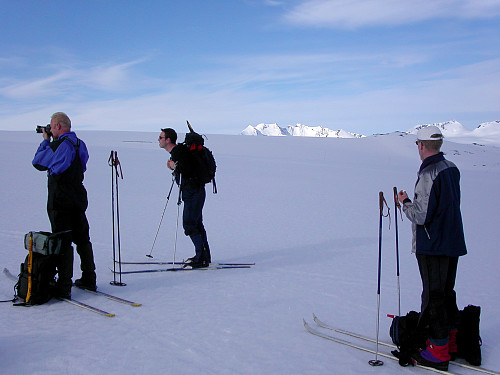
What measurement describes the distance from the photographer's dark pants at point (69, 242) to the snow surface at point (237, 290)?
27 cm

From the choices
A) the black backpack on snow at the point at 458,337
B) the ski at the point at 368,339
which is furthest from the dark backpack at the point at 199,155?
the black backpack on snow at the point at 458,337

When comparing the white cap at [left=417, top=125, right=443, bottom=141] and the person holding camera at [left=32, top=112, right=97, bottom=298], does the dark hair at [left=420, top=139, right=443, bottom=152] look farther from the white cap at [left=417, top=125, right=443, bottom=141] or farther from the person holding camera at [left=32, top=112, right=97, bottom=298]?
the person holding camera at [left=32, top=112, right=97, bottom=298]

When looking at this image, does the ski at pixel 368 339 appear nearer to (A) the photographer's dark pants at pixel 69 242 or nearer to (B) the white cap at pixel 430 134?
(B) the white cap at pixel 430 134

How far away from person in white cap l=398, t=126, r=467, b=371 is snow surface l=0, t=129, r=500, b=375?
0.31 metres

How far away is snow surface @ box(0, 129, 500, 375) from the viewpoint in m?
3.57

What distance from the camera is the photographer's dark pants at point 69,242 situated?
481 cm

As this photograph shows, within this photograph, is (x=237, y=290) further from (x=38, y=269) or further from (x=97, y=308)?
(x=38, y=269)

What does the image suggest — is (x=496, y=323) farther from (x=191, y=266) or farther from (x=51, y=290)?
(x=51, y=290)

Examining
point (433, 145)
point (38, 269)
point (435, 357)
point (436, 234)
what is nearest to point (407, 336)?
point (435, 357)

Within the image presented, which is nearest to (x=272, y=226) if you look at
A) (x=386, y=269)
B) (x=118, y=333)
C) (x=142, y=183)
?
(x=386, y=269)

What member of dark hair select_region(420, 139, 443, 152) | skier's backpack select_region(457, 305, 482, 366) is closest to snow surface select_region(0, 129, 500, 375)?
skier's backpack select_region(457, 305, 482, 366)

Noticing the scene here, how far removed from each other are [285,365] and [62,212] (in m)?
→ 2.88

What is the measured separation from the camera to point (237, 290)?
5.46 m

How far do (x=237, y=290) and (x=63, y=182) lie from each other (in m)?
2.35
